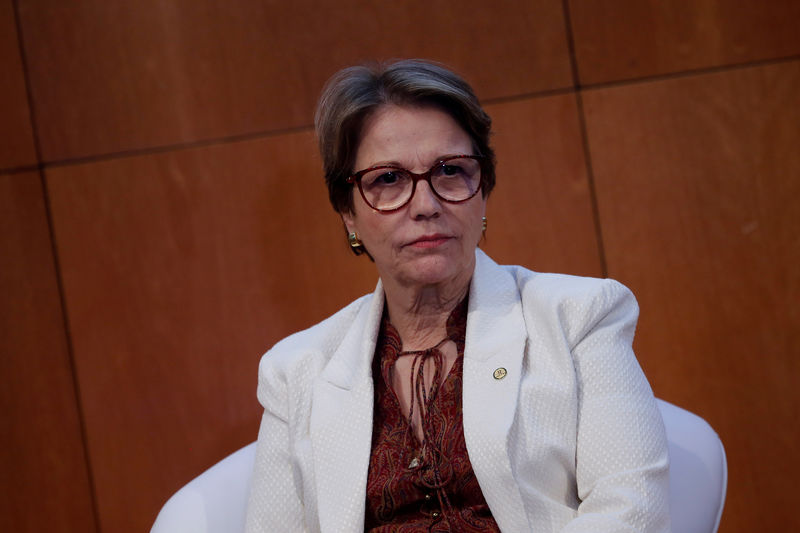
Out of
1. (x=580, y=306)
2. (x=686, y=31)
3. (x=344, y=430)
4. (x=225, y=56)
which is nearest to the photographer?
(x=580, y=306)

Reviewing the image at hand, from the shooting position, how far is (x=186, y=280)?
2.69 metres

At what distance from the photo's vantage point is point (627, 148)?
2.58 meters

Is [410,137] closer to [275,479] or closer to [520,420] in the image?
[520,420]

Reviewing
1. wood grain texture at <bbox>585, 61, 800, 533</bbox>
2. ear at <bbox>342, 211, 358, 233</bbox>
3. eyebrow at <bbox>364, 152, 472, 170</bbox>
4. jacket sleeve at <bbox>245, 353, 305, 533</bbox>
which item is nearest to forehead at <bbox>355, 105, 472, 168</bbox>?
eyebrow at <bbox>364, 152, 472, 170</bbox>

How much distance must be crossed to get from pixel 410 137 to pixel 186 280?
1.27 metres

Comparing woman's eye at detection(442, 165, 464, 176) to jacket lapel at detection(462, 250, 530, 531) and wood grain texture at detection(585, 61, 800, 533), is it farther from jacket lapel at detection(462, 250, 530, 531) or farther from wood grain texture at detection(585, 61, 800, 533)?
wood grain texture at detection(585, 61, 800, 533)

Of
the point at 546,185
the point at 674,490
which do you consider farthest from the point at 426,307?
the point at 546,185

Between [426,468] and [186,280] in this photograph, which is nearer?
[426,468]

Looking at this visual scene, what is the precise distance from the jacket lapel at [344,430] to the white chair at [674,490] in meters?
0.30

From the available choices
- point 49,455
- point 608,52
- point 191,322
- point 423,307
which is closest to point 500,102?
point 608,52

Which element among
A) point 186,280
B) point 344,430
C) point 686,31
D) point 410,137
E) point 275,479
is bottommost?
point 275,479

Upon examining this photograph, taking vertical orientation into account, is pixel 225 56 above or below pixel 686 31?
above

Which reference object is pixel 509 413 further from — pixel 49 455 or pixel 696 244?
pixel 49 455

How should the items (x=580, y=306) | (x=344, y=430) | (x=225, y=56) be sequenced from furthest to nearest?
(x=225, y=56), (x=344, y=430), (x=580, y=306)
